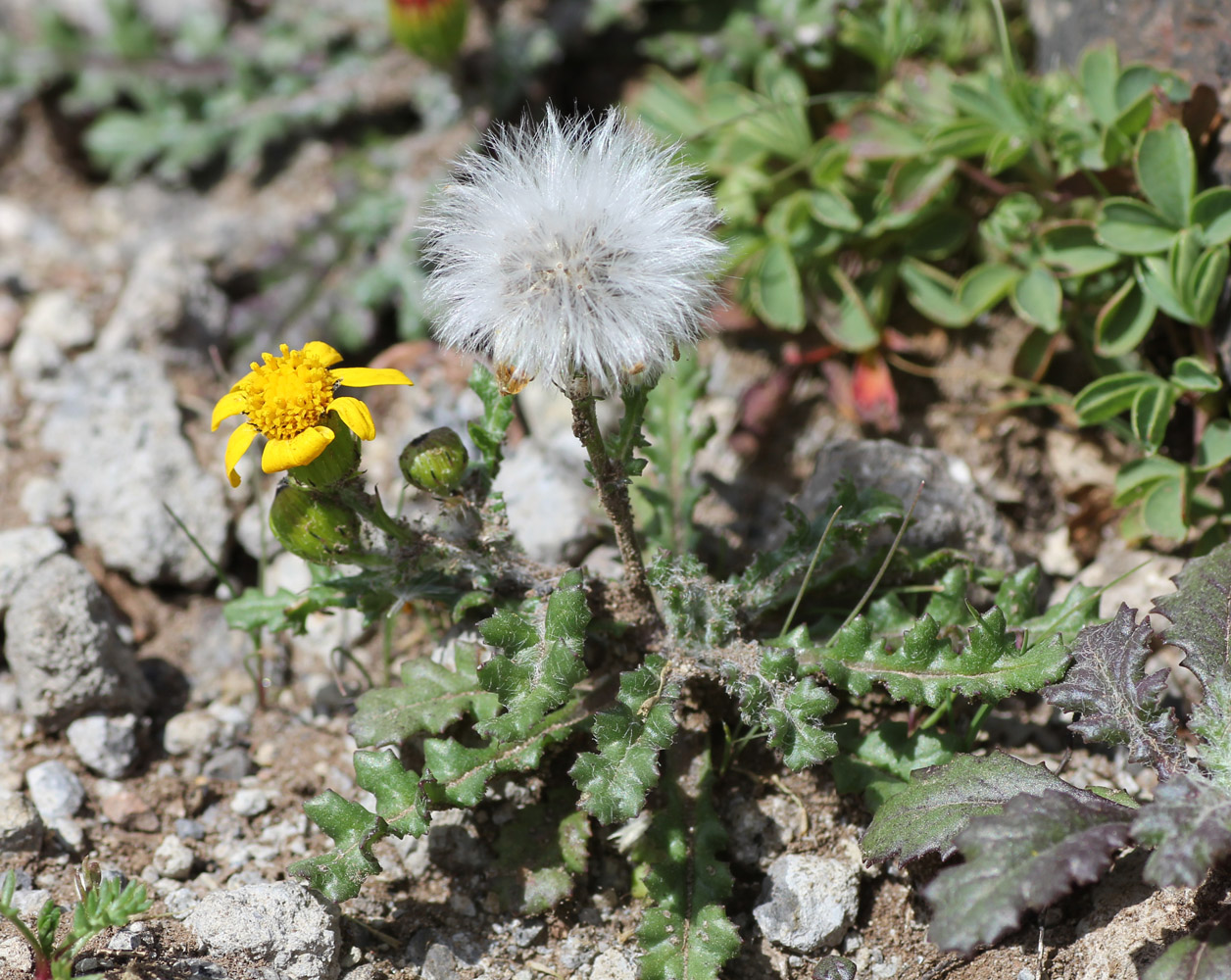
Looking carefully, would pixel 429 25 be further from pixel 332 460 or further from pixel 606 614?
pixel 606 614

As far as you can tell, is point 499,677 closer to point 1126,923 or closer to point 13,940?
point 13,940

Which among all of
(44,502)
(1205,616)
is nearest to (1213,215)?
(1205,616)

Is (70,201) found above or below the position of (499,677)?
above

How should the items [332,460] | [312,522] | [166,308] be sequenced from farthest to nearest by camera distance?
[166,308] → [312,522] → [332,460]

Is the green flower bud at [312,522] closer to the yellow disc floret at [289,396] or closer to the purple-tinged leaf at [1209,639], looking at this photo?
the yellow disc floret at [289,396]

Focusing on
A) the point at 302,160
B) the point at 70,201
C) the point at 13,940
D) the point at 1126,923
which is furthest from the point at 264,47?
the point at 1126,923

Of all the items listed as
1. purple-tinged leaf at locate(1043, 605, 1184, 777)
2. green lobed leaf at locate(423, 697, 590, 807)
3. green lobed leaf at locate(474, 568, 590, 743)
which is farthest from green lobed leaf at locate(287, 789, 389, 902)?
purple-tinged leaf at locate(1043, 605, 1184, 777)

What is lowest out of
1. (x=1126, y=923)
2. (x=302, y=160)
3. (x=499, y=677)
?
(x=1126, y=923)
